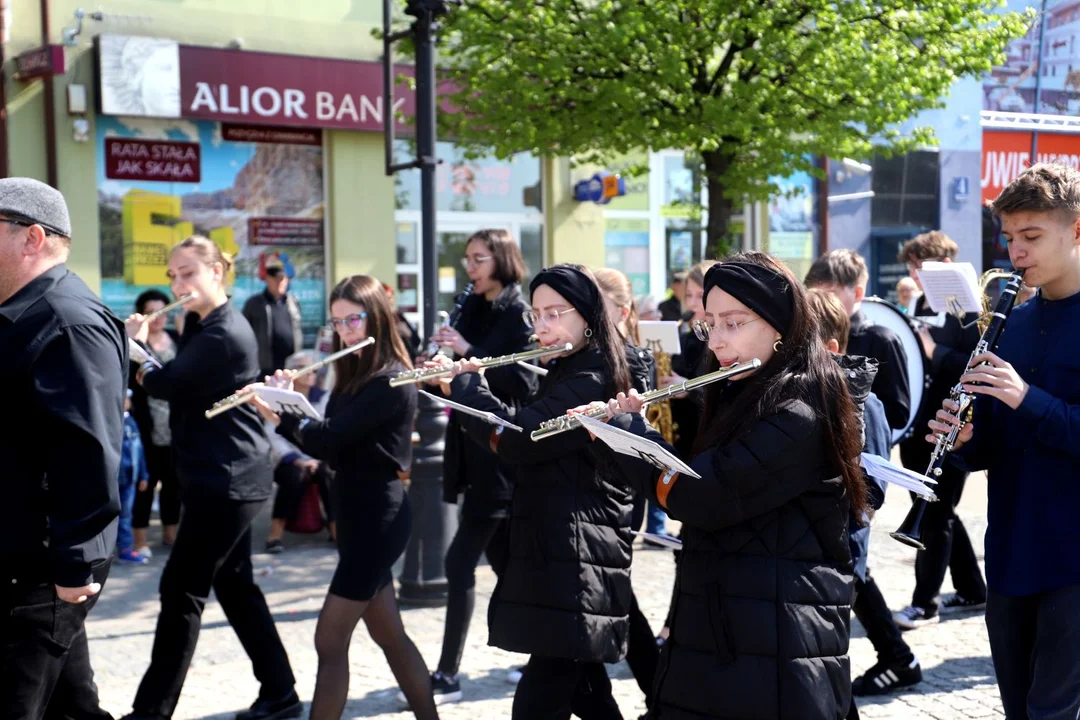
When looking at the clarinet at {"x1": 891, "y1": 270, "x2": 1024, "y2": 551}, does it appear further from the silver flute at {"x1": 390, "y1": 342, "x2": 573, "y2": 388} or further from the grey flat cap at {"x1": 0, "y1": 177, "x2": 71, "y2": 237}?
the grey flat cap at {"x1": 0, "y1": 177, "x2": 71, "y2": 237}

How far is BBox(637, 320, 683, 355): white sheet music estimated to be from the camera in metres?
7.15

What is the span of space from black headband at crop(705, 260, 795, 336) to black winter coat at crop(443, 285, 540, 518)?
8.05ft

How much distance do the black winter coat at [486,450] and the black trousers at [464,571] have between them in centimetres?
7

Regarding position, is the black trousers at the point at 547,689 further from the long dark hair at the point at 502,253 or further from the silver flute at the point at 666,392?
the long dark hair at the point at 502,253

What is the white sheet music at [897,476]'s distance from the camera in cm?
364

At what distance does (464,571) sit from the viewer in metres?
5.83

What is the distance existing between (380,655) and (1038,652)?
3657 mm

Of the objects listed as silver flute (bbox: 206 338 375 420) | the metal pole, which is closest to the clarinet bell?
silver flute (bbox: 206 338 375 420)

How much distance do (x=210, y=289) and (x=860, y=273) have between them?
287 cm

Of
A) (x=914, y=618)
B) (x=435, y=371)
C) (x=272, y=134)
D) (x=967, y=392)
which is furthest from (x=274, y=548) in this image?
(x=967, y=392)

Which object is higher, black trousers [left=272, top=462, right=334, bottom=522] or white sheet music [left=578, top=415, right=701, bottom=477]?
white sheet music [left=578, top=415, right=701, bottom=477]

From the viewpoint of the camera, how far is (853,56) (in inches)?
394

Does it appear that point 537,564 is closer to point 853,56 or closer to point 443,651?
point 443,651

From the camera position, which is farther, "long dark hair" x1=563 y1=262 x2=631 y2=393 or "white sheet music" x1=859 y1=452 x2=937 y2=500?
"long dark hair" x1=563 y1=262 x2=631 y2=393
